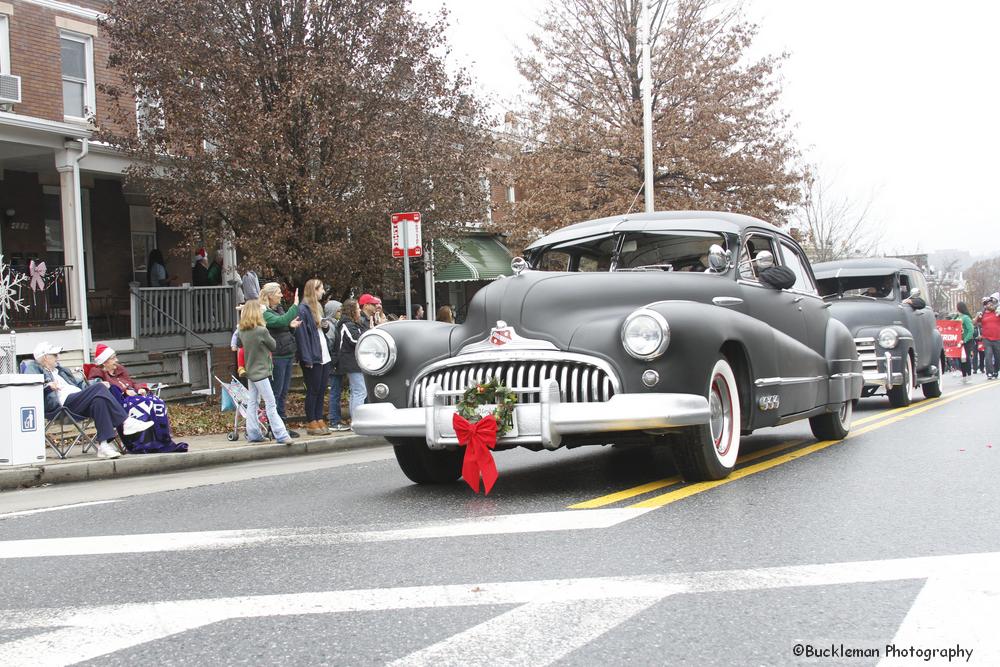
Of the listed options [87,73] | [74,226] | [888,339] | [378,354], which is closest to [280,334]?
[378,354]

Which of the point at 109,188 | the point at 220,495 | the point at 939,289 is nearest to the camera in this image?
the point at 220,495

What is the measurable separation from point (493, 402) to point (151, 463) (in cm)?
545

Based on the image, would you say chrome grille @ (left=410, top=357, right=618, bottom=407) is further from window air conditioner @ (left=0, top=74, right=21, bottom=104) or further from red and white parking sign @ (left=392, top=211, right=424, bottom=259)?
window air conditioner @ (left=0, top=74, right=21, bottom=104)

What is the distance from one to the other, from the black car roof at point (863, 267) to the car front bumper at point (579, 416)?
9.71m

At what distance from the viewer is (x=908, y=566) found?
14.1ft

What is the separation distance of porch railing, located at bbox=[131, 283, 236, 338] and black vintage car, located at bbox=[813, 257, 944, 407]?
36.2ft

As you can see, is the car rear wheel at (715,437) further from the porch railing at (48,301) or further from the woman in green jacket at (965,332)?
the woman in green jacket at (965,332)

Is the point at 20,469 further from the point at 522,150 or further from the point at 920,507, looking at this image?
the point at 522,150

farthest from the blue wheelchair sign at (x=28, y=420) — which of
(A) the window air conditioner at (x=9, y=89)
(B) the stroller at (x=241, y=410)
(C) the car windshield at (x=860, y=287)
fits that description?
(C) the car windshield at (x=860, y=287)

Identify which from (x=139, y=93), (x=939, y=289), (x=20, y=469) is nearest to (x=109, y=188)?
(x=139, y=93)

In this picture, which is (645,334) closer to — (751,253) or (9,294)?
(751,253)

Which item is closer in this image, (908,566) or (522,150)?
(908,566)

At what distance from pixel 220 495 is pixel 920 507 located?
15.7ft

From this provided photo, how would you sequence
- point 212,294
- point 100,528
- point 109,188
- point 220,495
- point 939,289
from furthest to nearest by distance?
point 939,289, point 109,188, point 212,294, point 220,495, point 100,528
